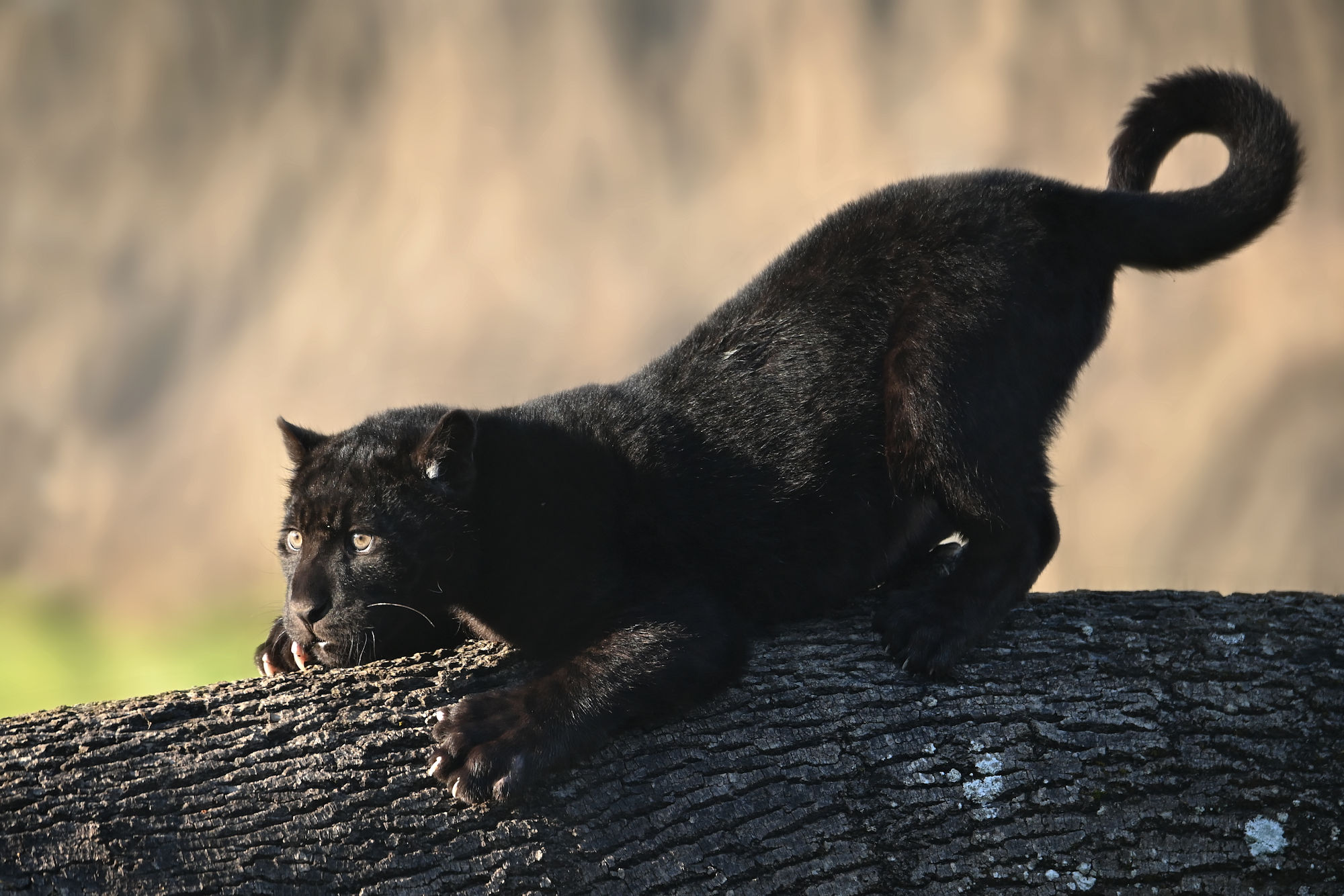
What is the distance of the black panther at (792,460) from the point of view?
3.60 m

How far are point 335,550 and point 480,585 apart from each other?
1.69 ft

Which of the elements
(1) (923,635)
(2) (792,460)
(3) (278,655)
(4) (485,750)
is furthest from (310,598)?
(1) (923,635)

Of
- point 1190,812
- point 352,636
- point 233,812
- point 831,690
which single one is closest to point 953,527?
point 831,690

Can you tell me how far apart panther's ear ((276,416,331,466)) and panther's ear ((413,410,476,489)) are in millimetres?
530

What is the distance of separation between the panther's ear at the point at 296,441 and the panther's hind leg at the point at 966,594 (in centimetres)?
219

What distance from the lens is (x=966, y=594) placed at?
374 cm

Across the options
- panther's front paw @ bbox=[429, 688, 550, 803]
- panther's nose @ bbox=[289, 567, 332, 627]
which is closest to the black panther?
panther's nose @ bbox=[289, 567, 332, 627]

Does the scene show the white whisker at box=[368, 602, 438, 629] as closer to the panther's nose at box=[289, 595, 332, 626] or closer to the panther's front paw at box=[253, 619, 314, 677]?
the panther's nose at box=[289, 595, 332, 626]

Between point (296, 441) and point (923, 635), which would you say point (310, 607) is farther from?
point (923, 635)

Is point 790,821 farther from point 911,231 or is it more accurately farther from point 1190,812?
point 911,231

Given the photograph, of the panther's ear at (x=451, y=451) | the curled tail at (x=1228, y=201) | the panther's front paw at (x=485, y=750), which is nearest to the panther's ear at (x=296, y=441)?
the panther's ear at (x=451, y=451)

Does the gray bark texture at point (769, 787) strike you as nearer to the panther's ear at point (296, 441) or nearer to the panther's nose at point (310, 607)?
the panther's nose at point (310, 607)

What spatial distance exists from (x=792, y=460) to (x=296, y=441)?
73.6 inches

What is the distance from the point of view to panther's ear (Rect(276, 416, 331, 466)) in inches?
154
